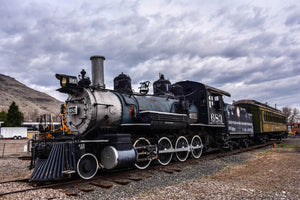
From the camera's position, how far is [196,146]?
38.7 feet

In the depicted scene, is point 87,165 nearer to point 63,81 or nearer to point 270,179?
point 63,81

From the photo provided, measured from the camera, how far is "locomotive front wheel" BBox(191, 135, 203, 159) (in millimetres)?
11756

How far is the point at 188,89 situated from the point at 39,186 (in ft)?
30.4

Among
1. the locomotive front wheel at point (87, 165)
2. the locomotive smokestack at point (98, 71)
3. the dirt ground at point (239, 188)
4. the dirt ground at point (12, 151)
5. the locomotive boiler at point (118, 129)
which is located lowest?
the dirt ground at point (12, 151)

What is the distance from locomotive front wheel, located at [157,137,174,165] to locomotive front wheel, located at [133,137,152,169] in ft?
2.01

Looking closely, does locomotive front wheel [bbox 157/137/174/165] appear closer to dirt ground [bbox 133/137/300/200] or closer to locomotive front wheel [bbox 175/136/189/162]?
locomotive front wheel [bbox 175/136/189/162]

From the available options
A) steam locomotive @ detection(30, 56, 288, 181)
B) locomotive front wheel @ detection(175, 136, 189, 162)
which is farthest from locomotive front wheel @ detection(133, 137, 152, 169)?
locomotive front wheel @ detection(175, 136, 189, 162)

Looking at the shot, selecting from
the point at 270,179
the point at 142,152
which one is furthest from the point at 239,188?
the point at 142,152

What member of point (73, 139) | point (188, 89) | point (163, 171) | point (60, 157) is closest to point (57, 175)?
point (60, 157)

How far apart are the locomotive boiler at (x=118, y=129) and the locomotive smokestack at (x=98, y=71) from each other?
0.04 m

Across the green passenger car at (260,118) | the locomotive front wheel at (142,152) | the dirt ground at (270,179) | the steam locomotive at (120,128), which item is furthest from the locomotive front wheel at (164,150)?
the green passenger car at (260,118)

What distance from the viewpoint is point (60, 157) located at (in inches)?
267

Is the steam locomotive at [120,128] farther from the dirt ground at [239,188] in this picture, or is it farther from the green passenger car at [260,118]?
the green passenger car at [260,118]

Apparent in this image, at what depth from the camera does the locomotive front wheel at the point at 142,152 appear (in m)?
8.98
